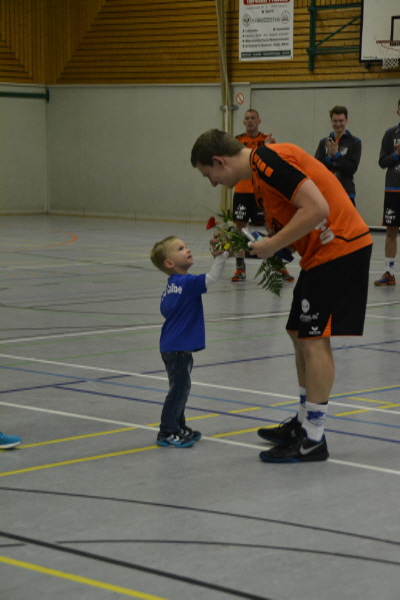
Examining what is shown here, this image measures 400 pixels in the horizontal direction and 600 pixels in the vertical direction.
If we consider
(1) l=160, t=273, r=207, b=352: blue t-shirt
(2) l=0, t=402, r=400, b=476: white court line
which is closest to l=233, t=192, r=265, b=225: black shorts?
(2) l=0, t=402, r=400, b=476: white court line

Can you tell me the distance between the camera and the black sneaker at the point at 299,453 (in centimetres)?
500

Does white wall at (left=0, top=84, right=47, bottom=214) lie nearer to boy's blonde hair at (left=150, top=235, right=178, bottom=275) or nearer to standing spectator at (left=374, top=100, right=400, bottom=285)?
standing spectator at (left=374, top=100, right=400, bottom=285)

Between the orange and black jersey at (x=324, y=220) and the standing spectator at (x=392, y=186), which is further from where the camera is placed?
the standing spectator at (x=392, y=186)

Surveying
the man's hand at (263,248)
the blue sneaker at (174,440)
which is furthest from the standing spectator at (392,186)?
the man's hand at (263,248)

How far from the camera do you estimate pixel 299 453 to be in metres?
5.03

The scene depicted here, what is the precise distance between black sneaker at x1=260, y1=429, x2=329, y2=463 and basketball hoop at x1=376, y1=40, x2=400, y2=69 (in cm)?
1807

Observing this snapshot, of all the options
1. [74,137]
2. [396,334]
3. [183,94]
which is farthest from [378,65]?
[396,334]

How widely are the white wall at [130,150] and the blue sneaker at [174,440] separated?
798 inches

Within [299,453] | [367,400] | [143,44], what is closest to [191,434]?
[299,453]

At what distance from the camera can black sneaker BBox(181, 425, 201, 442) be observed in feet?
17.4

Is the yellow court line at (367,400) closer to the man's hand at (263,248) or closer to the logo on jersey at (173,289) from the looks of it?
the logo on jersey at (173,289)

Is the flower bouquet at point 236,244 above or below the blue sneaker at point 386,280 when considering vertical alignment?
above

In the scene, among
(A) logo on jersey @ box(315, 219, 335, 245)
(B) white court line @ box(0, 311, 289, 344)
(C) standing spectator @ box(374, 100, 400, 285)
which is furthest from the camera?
(C) standing spectator @ box(374, 100, 400, 285)

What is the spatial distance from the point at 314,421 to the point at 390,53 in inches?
715
